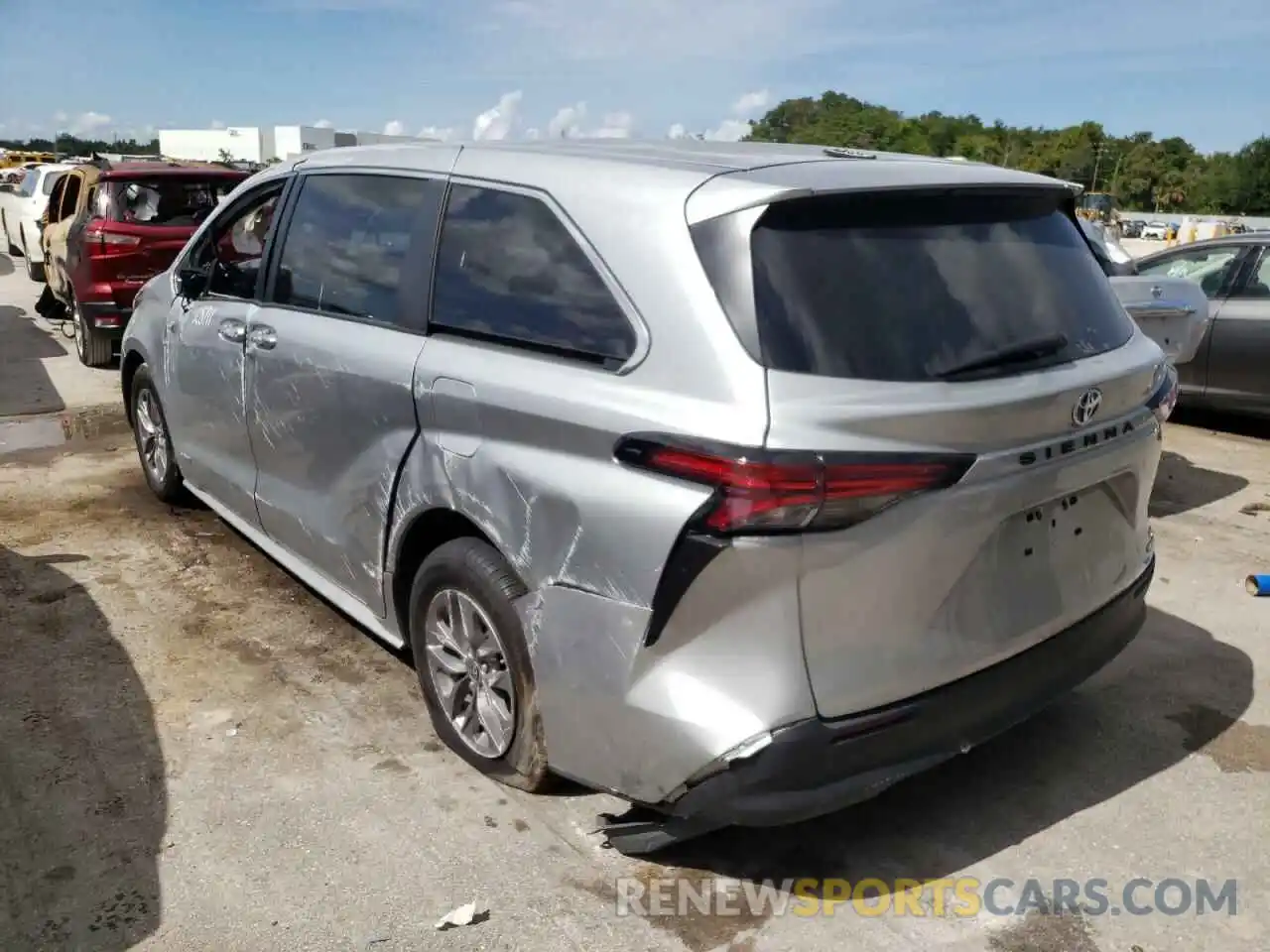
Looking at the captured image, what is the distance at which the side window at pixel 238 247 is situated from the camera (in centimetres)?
446

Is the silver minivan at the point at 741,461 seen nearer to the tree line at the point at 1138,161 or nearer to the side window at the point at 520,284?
the side window at the point at 520,284

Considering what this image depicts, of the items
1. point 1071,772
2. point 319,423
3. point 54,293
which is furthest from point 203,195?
point 1071,772

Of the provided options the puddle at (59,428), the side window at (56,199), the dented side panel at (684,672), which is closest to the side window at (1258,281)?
the dented side panel at (684,672)

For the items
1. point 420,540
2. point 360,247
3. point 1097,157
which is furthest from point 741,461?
point 1097,157

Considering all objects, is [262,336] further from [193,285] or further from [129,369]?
[129,369]

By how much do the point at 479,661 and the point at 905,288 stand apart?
1604 millimetres

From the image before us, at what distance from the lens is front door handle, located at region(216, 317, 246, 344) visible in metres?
4.29

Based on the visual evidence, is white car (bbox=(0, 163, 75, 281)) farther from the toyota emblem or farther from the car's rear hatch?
the toyota emblem

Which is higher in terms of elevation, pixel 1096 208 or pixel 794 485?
pixel 1096 208

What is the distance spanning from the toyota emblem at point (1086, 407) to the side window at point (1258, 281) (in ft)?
19.7

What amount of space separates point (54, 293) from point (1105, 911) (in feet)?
41.6

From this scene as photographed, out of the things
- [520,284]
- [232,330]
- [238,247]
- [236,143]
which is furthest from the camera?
[236,143]

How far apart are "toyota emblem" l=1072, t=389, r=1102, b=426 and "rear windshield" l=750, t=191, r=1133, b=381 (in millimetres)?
118

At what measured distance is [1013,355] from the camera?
2.67 m
